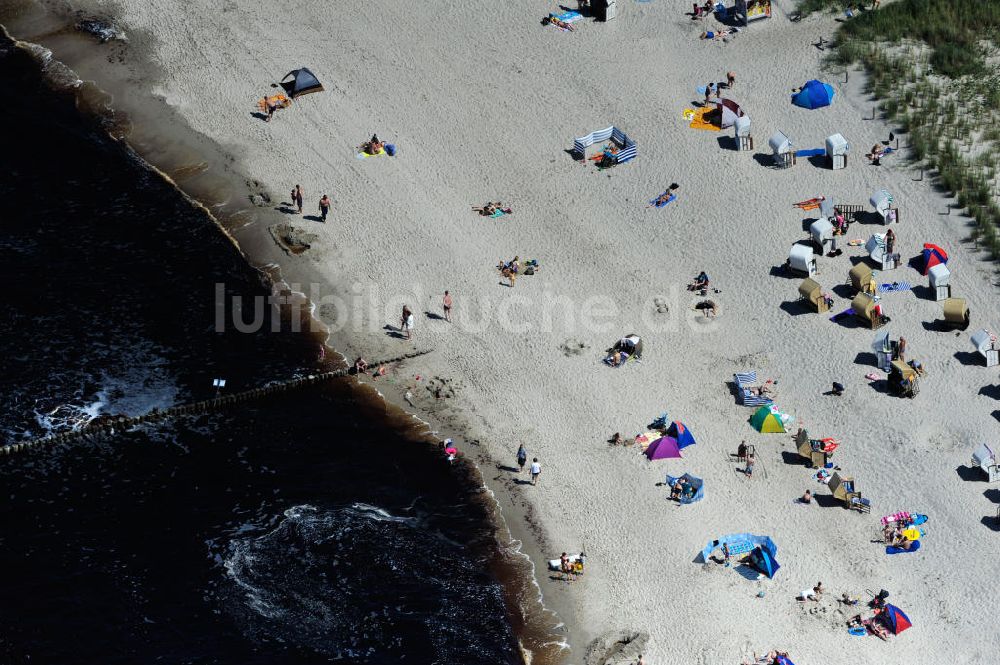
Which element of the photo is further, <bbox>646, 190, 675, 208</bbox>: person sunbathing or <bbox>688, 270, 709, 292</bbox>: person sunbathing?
<bbox>646, 190, 675, 208</bbox>: person sunbathing

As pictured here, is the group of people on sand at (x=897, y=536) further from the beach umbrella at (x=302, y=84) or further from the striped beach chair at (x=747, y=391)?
the beach umbrella at (x=302, y=84)

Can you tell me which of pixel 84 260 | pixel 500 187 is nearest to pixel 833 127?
pixel 500 187

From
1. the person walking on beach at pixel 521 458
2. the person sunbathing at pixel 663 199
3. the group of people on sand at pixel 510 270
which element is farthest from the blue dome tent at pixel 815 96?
the person walking on beach at pixel 521 458

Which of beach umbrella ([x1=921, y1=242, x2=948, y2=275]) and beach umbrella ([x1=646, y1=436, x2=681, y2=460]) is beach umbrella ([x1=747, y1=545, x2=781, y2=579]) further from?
beach umbrella ([x1=921, y1=242, x2=948, y2=275])

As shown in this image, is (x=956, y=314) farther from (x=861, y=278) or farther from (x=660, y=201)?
(x=660, y=201)

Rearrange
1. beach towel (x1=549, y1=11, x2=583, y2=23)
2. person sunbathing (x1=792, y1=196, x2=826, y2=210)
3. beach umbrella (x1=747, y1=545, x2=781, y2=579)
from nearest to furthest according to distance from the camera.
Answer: beach umbrella (x1=747, y1=545, x2=781, y2=579) < person sunbathing (x1=792, y1=196, x2=826, y2=210) < beach towel (x1=549, y1=11, x2=583, y2=23)

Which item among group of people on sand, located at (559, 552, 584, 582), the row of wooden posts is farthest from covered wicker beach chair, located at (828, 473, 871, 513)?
the row of wooden posts
